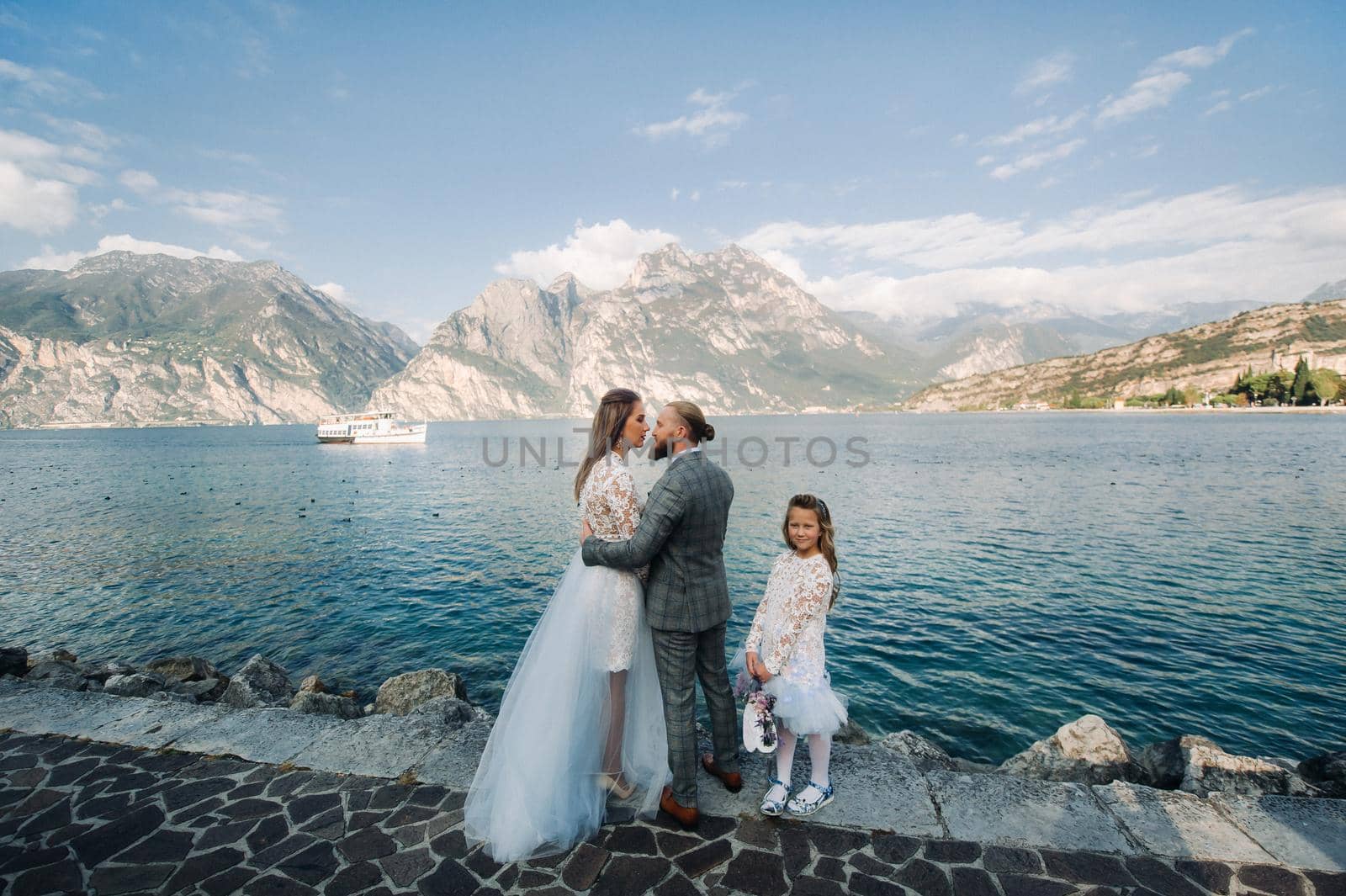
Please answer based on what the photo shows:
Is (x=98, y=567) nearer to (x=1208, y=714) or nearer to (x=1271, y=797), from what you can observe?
(x=1271, y=797)

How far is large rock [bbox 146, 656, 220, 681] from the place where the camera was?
10.9m

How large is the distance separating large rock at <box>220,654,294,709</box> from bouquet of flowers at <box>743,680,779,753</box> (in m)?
8.20

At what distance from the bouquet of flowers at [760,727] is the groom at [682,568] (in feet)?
0.51

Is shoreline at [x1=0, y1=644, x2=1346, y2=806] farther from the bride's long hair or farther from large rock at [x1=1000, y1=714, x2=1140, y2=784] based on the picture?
the bride's long hair

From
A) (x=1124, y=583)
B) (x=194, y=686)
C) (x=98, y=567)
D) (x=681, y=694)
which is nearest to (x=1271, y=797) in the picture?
(x=681, y=694)

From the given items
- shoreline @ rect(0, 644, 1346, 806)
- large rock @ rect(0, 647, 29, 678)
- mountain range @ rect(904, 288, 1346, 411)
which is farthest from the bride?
mountain range @ rect(904, 288, 1346, 411)

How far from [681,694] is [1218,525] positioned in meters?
30.9

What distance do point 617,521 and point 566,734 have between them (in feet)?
5.50

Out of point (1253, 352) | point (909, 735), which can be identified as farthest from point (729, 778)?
point (1253, 352)

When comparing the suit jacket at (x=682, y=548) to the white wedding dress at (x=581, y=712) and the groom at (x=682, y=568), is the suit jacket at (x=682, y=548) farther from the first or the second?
the white wedding dress at (x=581, y=712)

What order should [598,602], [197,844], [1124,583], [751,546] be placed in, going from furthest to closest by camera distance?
[751,546] < [1124,583] < [598,602] < [197,844]

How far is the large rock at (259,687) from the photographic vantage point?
362 inches

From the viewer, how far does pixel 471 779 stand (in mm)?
5180

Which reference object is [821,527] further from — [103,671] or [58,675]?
[103,671]
